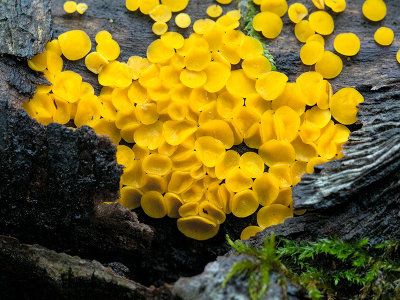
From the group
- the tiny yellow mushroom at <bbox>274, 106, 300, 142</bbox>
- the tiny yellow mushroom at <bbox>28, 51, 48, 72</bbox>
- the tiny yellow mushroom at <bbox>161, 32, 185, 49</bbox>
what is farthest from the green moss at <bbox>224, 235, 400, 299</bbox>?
the tiny yellow mushroom at <bbox>28, 51, 48, 72</bbox>

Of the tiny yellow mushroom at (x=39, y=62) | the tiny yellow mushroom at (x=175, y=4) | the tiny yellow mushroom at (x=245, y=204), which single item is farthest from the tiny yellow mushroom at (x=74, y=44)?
the tiny yellow mushroom at (x=245, y=204)

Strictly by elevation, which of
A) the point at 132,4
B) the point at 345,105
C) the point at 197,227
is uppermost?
the point at 132,4

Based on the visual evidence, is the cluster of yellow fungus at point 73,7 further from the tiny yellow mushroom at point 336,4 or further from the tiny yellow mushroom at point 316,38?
the tiny yellow mushroom at point 336,4

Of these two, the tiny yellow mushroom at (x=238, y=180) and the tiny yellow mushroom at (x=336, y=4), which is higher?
the tiny yellow mushroom at (x=336, y=4)

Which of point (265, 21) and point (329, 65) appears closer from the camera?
point (329, 65)

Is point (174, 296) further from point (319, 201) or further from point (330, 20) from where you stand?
point (330, 20)

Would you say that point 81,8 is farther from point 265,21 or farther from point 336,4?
point 336,4

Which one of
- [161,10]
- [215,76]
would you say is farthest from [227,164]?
[161,10]
